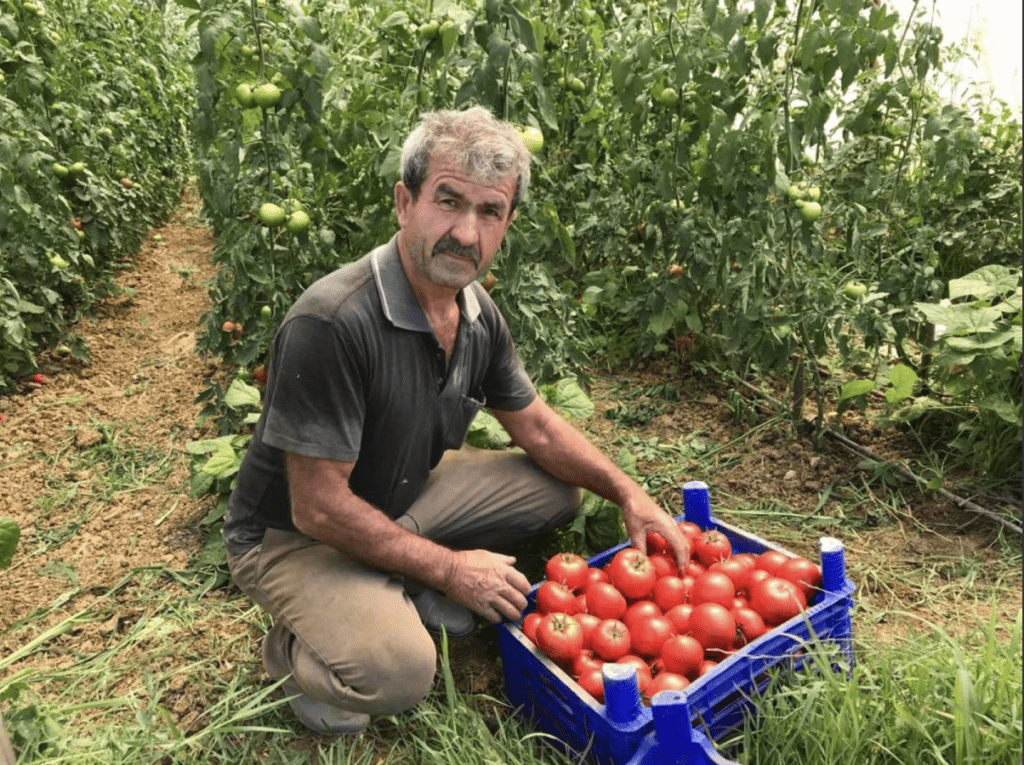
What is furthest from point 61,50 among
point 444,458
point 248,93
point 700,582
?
point 700,582

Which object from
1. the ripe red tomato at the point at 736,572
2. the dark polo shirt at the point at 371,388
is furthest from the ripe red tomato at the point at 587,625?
the dark polo shirt at the point at 371,388

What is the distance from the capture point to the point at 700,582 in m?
1.97

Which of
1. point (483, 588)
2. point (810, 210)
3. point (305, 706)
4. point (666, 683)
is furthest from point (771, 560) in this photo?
point (810, 210)

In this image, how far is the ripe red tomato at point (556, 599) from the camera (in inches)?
76.7

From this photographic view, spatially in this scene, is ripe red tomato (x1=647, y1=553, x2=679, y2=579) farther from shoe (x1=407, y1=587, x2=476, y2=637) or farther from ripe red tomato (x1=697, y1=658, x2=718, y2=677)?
shoe (x1=407, y1=587, x2=476, y2=637)

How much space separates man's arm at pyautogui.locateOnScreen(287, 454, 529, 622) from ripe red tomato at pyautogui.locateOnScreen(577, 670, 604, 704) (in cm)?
21

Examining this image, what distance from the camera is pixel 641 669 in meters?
1.79

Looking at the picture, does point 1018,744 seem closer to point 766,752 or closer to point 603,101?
point 766,752

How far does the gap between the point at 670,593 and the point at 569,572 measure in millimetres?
242

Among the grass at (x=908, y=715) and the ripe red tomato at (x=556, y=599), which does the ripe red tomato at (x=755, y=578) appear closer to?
the grass at (x=908, y=715)

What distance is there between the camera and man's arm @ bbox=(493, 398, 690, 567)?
2209 millimetres

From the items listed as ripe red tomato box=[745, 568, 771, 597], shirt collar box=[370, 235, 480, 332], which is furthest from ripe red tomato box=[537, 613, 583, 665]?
shirt collar box=[370, 235, 480, 332]

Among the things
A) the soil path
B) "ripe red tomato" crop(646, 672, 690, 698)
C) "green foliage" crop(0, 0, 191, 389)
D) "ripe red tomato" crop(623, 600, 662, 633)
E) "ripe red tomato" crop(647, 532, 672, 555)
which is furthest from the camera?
"green foliage" crop(0, 0, 191, 389)

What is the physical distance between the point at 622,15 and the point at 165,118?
4.76m
